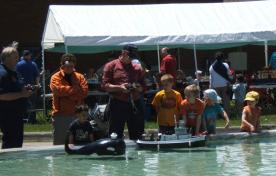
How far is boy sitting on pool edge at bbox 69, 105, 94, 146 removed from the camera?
9352mm

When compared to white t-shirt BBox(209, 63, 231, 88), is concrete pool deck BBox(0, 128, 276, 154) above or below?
below

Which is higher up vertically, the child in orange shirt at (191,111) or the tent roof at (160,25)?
the tent roof at (160,25)

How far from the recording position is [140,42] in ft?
60.5

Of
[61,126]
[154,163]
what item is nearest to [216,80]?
[61,126]

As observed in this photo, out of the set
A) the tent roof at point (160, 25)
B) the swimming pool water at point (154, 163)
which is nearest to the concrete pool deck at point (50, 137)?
the swimming pool water at point (154, 163)

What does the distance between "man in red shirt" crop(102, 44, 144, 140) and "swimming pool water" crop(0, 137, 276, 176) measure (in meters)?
0.75

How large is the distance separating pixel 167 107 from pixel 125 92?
36.2 inches

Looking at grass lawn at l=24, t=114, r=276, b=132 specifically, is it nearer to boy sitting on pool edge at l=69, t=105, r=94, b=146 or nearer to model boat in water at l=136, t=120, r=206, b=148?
model boat in water at l=136, t=120, r=206, b=148

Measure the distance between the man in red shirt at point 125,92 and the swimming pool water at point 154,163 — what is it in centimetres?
75

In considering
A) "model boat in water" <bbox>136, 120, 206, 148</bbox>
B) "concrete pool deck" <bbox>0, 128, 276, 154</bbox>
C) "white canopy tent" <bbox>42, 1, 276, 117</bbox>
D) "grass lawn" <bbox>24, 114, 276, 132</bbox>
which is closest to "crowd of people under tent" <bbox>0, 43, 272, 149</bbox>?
"concrete pool deck" <bbox>0, 128, 276, 154</bbox>

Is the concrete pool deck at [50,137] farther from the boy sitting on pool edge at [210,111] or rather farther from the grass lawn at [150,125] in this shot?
the grass lawn at [150,125]

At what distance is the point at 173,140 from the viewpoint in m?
9.82

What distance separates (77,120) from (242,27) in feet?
34.4

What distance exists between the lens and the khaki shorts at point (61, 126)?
1042 centimetres
